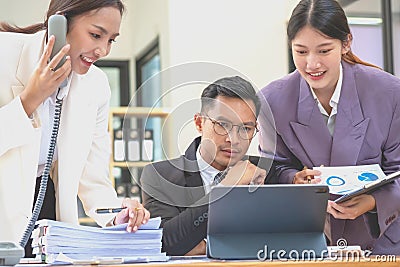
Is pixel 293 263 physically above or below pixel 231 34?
below

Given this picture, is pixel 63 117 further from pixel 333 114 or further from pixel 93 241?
pixel 333 114

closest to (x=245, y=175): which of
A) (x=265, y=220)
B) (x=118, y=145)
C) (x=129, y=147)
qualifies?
(x=265, y=220)

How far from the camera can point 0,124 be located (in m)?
1.65

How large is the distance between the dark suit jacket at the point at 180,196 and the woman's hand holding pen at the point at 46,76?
1.07ft

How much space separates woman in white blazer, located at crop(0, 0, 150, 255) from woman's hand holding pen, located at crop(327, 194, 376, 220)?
48cm

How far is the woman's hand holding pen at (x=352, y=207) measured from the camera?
1.80 metres

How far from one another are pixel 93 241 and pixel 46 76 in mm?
364

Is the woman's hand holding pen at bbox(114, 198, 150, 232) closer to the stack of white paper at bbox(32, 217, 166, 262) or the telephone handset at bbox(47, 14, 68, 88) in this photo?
the stack of white paper at bbox(32, 217, 166, 262)

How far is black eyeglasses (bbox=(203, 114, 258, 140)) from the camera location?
73.0 inches

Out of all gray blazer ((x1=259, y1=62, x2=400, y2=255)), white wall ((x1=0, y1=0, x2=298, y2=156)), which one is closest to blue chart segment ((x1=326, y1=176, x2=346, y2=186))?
gray blazer ((x1=259, y1=62, x2=400, y2=255))

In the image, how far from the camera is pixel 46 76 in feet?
5.18

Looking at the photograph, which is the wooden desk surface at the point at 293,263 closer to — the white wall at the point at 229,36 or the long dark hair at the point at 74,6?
the long dark hair at the point at 74,6

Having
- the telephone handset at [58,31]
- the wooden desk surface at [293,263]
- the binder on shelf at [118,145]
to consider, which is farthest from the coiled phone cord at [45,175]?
the binder on shelf at [118,145]

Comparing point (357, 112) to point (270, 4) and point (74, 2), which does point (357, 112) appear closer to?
point (74, 2)
